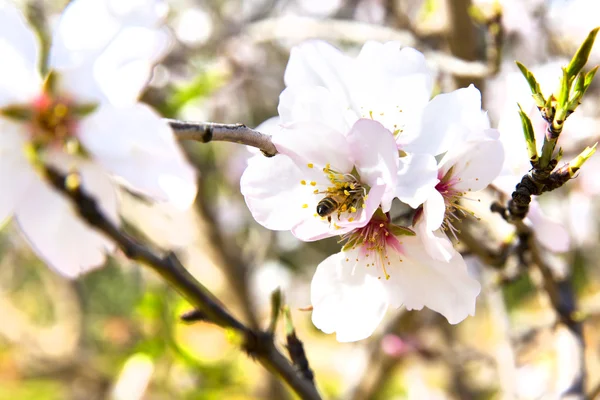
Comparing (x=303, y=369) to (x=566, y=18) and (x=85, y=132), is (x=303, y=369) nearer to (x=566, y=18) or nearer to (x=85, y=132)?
(x=85, y=132)

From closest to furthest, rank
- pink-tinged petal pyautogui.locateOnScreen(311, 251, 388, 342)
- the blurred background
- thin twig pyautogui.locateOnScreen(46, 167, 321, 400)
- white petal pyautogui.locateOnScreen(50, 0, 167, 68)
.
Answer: thin twig pyautogui.locateOnScreen(46, 167, 321, 400), white petal pyautogui.locateOnScreen(50, 0, 167, 68), pink-tinged petal pyautogui.locateOnScreen(311, 251, 388, 342), the blurred background

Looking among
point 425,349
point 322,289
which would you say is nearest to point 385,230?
point 322,289

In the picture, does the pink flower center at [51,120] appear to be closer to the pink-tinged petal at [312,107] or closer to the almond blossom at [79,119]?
the almond blossom at [79,119]

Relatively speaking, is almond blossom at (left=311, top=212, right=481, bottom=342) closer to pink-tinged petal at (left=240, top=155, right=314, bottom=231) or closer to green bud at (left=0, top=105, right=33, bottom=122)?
pink-tinged petal at (left=240, top=155, right=314, bottom=231)

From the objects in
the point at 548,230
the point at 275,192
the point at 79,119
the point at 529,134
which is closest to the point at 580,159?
the point at 529,134

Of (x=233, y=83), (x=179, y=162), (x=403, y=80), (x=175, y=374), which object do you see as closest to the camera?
(x=179, y=162)

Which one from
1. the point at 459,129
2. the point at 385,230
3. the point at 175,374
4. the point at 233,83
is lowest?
the point at 175,374

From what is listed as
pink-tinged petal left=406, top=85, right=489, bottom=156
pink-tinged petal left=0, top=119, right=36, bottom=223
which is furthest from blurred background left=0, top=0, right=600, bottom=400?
pink-tinged petal left=0, top=119, right=36, bottom=223
